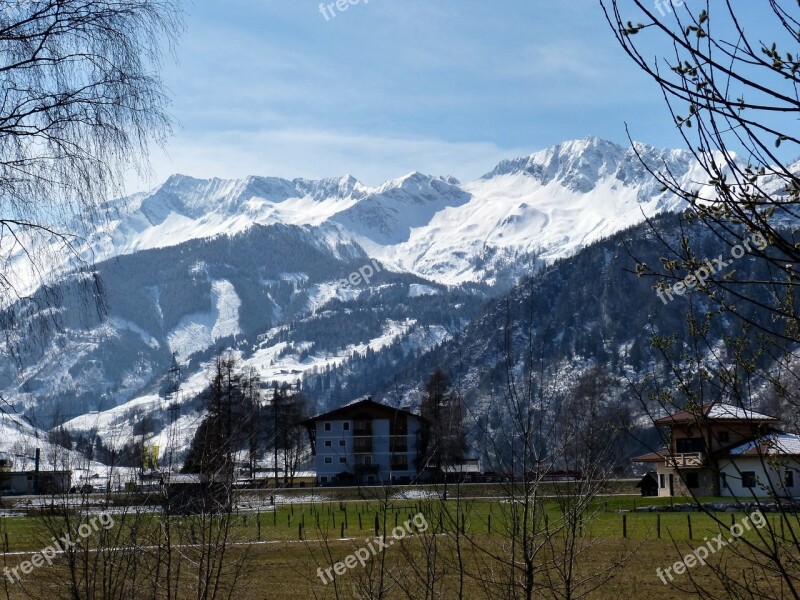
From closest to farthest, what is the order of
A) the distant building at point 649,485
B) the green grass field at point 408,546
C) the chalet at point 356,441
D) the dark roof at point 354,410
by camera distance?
the green grass field at point 408,546
the distant building at point 649,485
the chalet at point 356,441
the dark roof at point 354,410

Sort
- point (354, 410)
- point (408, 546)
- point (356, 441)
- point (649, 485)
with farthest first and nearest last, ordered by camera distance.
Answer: point (354, 410) → point (356, 441) → point (649, 485) → point (408, 546)

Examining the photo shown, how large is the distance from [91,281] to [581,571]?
21.0 metres

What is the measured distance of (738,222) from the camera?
328 centimetres

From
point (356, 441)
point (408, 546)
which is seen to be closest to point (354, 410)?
point (356, 441)

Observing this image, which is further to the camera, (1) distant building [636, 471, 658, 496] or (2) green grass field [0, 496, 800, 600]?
(1) distant building [636, 471, 658, 496]

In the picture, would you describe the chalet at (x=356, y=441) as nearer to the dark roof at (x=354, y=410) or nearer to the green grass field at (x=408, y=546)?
the dark roof at (x=354, y=410)

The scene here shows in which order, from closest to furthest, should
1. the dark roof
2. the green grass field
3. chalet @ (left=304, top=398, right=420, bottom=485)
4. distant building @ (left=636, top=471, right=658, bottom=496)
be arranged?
the green grass field, distant building @ (left=636, top=471, right=658, bottom=496), chalet @ (left=304, top=398, right=420, bottom=485), the dark roof

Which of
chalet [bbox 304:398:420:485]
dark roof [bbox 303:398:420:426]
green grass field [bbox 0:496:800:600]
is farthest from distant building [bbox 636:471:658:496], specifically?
dark roof [bbox 303:398:420:426]

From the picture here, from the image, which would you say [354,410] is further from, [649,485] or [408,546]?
[408,546]

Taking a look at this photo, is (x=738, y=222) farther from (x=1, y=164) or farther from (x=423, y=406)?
(x=423, y=406)

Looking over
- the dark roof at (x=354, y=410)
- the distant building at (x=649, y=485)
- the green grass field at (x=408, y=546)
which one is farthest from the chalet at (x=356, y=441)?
the green grass field at (x=408, y=546)

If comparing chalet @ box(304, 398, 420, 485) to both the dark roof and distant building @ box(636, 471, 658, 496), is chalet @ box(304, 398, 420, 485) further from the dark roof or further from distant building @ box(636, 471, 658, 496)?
distant building @ box(636, 471, 658, 496)

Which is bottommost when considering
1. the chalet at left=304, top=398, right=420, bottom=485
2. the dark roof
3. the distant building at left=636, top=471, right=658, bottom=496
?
the distant building at left=636, top=471, right=658, bottom=496

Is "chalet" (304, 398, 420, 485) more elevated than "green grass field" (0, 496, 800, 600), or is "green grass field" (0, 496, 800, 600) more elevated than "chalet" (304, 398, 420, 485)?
"chalet" (304, 398, 420, 485)
